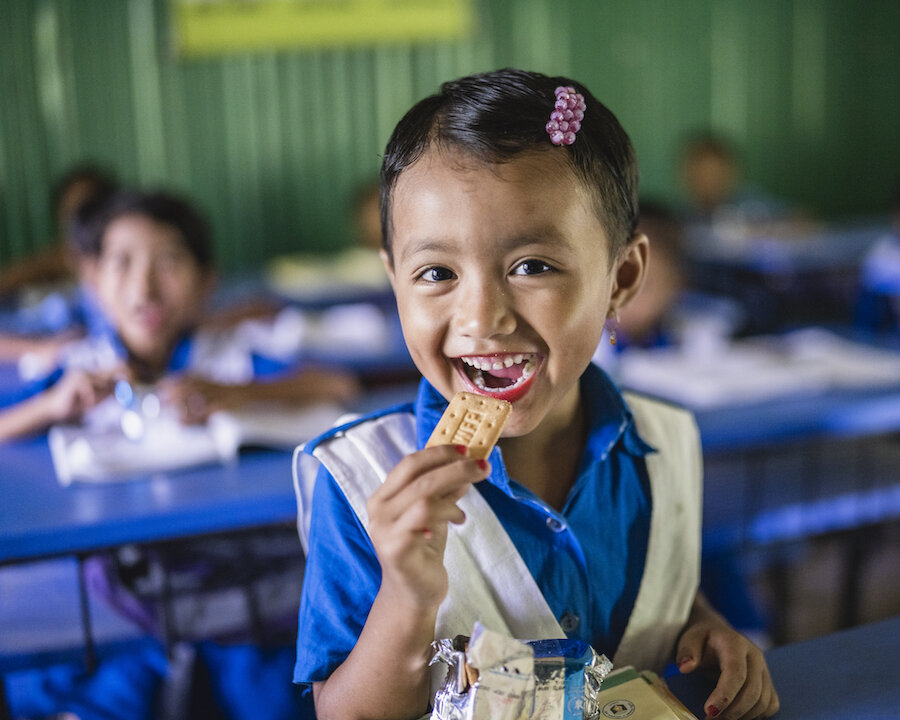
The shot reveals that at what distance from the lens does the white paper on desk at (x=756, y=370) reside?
198 cm

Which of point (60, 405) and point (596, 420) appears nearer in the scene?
point (596, 420)

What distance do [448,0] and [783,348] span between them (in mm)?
4141

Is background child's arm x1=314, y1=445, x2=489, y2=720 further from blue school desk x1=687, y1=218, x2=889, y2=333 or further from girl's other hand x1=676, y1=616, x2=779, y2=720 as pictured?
blue school desk x1=687, y1=218, x2=889, y2=333

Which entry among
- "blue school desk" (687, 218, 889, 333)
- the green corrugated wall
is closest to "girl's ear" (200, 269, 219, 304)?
"blue school desk" (687, 218, 889, 333)

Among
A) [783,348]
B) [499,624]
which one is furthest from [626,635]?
[783,348]

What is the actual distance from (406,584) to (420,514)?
0.07 metres

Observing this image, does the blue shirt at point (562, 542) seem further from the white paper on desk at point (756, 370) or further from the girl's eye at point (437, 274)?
the white paper on desk at point (756, 370)

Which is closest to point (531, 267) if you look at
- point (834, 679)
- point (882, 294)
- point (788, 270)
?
point (834, 679)

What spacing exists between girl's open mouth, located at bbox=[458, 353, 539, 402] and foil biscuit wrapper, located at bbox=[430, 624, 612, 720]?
0.76ft

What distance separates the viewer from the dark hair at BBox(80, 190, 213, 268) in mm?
2125

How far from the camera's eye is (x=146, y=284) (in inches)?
79.5

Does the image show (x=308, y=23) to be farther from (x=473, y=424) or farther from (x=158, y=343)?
(x=473, y=424)

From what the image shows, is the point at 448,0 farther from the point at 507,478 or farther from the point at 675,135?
the point at 507,478

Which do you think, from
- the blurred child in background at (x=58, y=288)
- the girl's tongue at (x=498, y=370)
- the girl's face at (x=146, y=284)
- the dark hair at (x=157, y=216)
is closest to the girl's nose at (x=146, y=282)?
the girl's face at (x=146, y=284)
